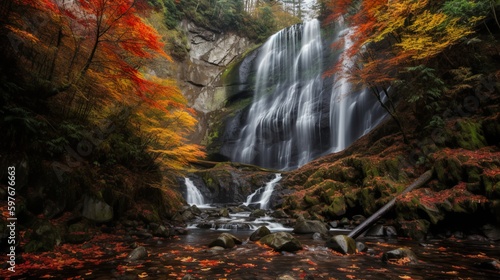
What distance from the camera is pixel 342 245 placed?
5.88 metres

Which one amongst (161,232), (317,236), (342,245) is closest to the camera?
(342,245)

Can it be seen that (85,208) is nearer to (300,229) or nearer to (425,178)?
(300,229)

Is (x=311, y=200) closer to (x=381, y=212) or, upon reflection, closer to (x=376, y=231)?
(x=376, y=231)

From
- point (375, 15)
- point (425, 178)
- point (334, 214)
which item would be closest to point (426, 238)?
point (425, 178)

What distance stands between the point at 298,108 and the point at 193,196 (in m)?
12.4

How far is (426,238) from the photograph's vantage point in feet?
23.5

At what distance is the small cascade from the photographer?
15.1 m

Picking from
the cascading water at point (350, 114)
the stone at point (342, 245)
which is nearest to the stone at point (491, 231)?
the stone at point (342, 245)

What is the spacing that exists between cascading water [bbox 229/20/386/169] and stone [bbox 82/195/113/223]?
15940 millimetres

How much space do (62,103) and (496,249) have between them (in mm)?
10955

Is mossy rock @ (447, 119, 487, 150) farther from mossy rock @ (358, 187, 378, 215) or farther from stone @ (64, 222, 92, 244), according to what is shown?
stone @ (64, 222, 92, 244)

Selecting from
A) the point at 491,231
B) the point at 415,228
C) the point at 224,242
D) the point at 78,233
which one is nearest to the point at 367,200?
the point at 415,228

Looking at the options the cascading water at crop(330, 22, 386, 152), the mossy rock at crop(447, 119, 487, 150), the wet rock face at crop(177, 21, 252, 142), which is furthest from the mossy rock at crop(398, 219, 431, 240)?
the wet rock face at crop(177, 21, 252, 142)

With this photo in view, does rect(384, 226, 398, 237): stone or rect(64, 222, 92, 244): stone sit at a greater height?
rect(64, 222, 92, 244): stone
